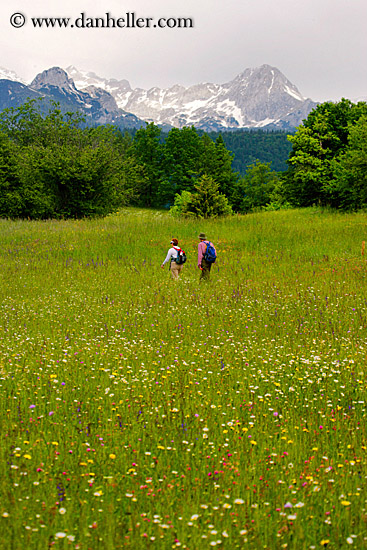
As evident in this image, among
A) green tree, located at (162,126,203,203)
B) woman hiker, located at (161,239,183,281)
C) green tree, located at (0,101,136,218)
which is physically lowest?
woman hiker, located at (161,239,183,281)

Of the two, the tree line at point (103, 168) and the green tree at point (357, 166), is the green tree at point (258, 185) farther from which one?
the green tree at point (357, 166)

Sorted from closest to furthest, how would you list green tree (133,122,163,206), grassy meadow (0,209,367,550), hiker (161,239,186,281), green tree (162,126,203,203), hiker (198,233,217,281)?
grassy meadow (0,209,367,550) → hiker (198,233,217,281) → hiker (161,239,186,281) → green tree (162,126,203,203) → green tree (133,122,163,206)

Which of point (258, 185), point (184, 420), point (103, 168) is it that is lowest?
point (184, 420)

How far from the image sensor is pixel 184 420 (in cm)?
459

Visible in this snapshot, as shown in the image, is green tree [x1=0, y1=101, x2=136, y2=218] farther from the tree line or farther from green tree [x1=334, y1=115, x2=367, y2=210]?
green tree [x1=334, y1=115, x2=367, y2=210]

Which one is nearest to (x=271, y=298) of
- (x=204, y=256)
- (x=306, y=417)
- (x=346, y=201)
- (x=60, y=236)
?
(x=204, y=256)

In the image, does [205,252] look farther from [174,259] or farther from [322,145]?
[322,145]

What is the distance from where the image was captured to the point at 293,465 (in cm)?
381

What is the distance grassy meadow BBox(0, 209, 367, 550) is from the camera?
3.04m

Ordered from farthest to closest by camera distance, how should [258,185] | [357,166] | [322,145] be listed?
[258,185] → [322,145] → [357,166]

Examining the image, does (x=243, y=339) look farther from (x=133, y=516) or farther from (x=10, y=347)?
(x=133, y=516)

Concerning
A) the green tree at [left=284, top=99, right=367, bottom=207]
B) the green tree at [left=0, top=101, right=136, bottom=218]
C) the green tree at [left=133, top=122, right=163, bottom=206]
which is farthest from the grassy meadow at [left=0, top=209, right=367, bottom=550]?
the green tree at [left=133, top=122, right=163, bottom=206]

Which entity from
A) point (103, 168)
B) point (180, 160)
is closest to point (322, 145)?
point (103, 168)

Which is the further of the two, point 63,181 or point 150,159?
point 150,159
